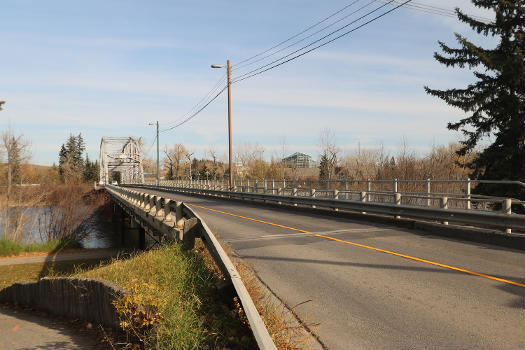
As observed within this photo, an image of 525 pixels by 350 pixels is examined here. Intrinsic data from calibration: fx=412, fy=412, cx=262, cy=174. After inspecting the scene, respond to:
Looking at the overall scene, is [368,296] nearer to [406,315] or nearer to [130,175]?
[406,315]

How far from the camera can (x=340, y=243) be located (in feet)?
35.4

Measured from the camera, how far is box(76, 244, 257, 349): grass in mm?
4629

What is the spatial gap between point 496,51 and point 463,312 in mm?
20859

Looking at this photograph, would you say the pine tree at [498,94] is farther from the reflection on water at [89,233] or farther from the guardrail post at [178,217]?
the reflection on water at [89,233]

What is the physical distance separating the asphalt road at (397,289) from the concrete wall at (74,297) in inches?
105

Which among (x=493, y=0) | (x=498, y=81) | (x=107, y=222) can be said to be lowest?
(x=107, y=222)

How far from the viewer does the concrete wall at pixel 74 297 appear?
7.02m

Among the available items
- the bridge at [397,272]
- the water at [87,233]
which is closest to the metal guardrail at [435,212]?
the bridge at [397,272]

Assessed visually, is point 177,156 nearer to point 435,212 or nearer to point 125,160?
point 125,160

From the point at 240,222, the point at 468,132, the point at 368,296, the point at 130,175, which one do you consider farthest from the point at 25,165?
the point at 130,175

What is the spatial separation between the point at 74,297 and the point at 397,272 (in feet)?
22.7

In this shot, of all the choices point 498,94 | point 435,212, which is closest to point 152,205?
point 435,212

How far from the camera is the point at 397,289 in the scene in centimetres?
654

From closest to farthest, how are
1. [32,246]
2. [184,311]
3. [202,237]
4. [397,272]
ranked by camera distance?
[184,311]
[397,272]
[202,237]
[32,246]
